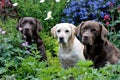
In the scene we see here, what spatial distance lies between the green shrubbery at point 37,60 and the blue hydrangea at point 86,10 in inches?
13.2

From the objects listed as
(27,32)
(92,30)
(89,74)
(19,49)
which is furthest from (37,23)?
(89,74)

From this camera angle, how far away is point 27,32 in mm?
8812

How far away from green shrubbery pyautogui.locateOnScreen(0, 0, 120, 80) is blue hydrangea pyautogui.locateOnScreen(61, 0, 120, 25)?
34cm

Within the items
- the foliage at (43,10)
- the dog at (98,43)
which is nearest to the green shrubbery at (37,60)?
the foliage at (43,10)

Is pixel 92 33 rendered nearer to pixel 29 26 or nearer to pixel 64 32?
pixel 64 32

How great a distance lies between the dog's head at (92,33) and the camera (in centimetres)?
745

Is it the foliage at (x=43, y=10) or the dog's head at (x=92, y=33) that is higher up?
the foliage at (x=43, y=10)

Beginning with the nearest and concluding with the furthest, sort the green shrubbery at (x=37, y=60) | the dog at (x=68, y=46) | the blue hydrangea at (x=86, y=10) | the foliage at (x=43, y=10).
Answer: the green shrubbery at (x=37, y=60) → the dog at (x=68, y=46) → the blue hydrangea at (x=86, y=10) → the foliage at (x=43, y=10)

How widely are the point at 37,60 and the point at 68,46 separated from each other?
2.38 feet

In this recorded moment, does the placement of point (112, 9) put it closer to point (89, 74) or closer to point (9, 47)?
point (9, 47)

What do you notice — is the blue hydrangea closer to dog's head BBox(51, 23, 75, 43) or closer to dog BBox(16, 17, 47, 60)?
dog BBox(16, 17, 47, 60)

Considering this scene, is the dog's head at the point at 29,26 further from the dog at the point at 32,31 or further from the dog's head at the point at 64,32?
the dog's head at the point at 64,32

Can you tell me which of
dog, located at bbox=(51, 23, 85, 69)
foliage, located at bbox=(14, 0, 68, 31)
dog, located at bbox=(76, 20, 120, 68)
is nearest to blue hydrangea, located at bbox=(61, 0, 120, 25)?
foliage, located at bbox=(14, 0, 68, 31)

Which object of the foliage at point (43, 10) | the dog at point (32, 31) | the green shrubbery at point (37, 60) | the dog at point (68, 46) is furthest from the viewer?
the foliage at point (43, 10)
